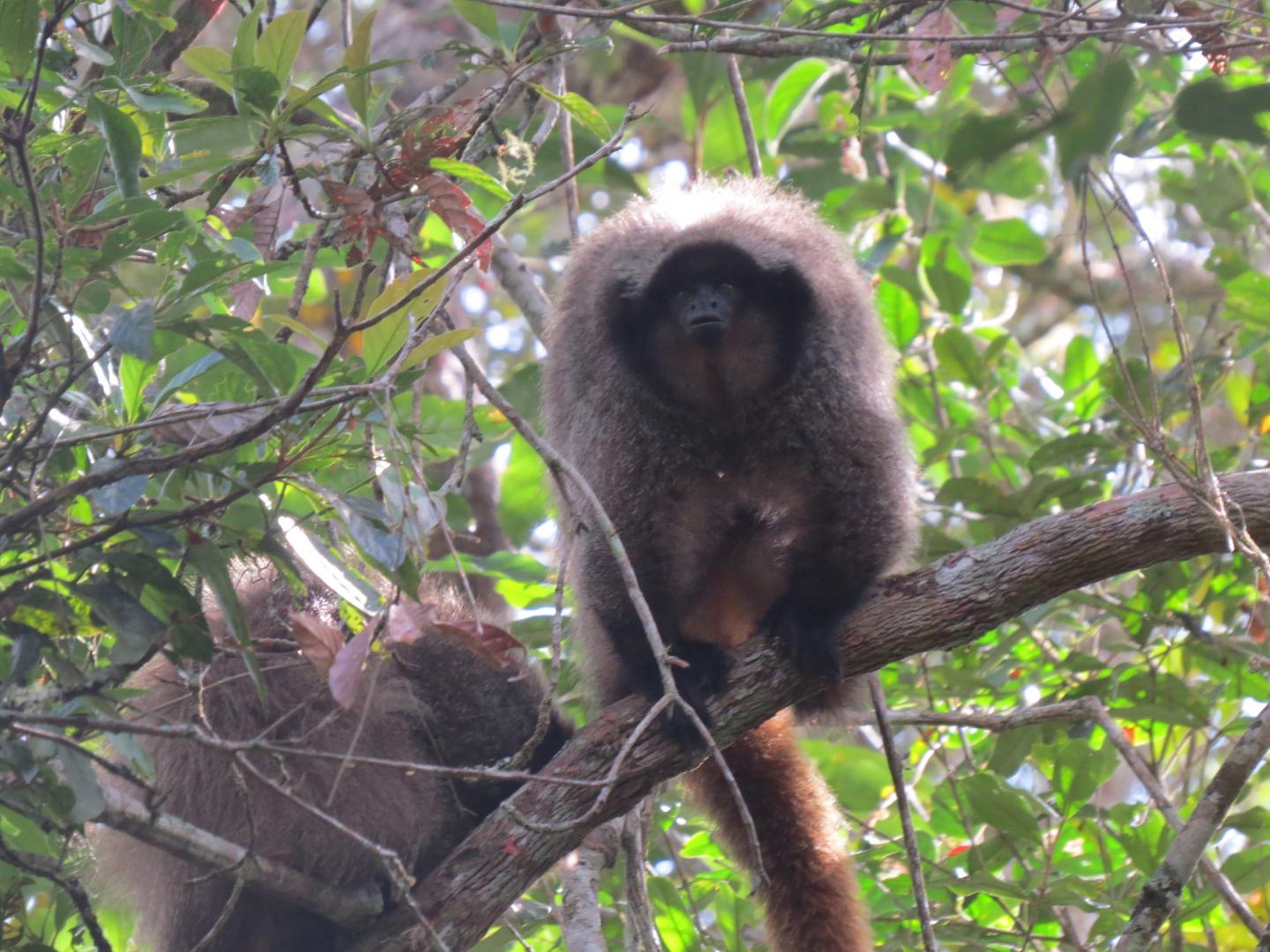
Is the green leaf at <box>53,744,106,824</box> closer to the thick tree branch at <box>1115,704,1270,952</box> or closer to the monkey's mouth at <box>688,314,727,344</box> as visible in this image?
the monkey's mouth at <box>688,314,727,344</box>

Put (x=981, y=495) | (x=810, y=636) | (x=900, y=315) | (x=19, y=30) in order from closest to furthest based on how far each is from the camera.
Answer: (x=19, y=30) → (x=810, y=636) → (x=981, y=495) → (x=900, y=315)

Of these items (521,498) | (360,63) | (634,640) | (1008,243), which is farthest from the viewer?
(1008,243)

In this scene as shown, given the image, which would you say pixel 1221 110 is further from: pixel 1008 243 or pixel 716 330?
pixel 1008 243

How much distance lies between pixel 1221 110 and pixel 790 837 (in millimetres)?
2387

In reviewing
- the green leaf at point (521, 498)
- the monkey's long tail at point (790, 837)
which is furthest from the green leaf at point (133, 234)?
the green leaf at point (521, 498)

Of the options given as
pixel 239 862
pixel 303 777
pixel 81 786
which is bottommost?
pixel 239 862

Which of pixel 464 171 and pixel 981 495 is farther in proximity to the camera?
pixel 981 495

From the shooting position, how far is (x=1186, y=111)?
57.2 inches

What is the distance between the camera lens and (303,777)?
270cm

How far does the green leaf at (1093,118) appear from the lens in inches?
47.7

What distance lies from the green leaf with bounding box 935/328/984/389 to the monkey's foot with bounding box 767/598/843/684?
5.59 ft

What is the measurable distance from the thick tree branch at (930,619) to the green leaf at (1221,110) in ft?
4.70

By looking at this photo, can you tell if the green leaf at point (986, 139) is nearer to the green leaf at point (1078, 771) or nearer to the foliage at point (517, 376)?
the foliage at point (517, 376)

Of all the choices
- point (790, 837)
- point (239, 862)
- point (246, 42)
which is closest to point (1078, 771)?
point (790, 837)
